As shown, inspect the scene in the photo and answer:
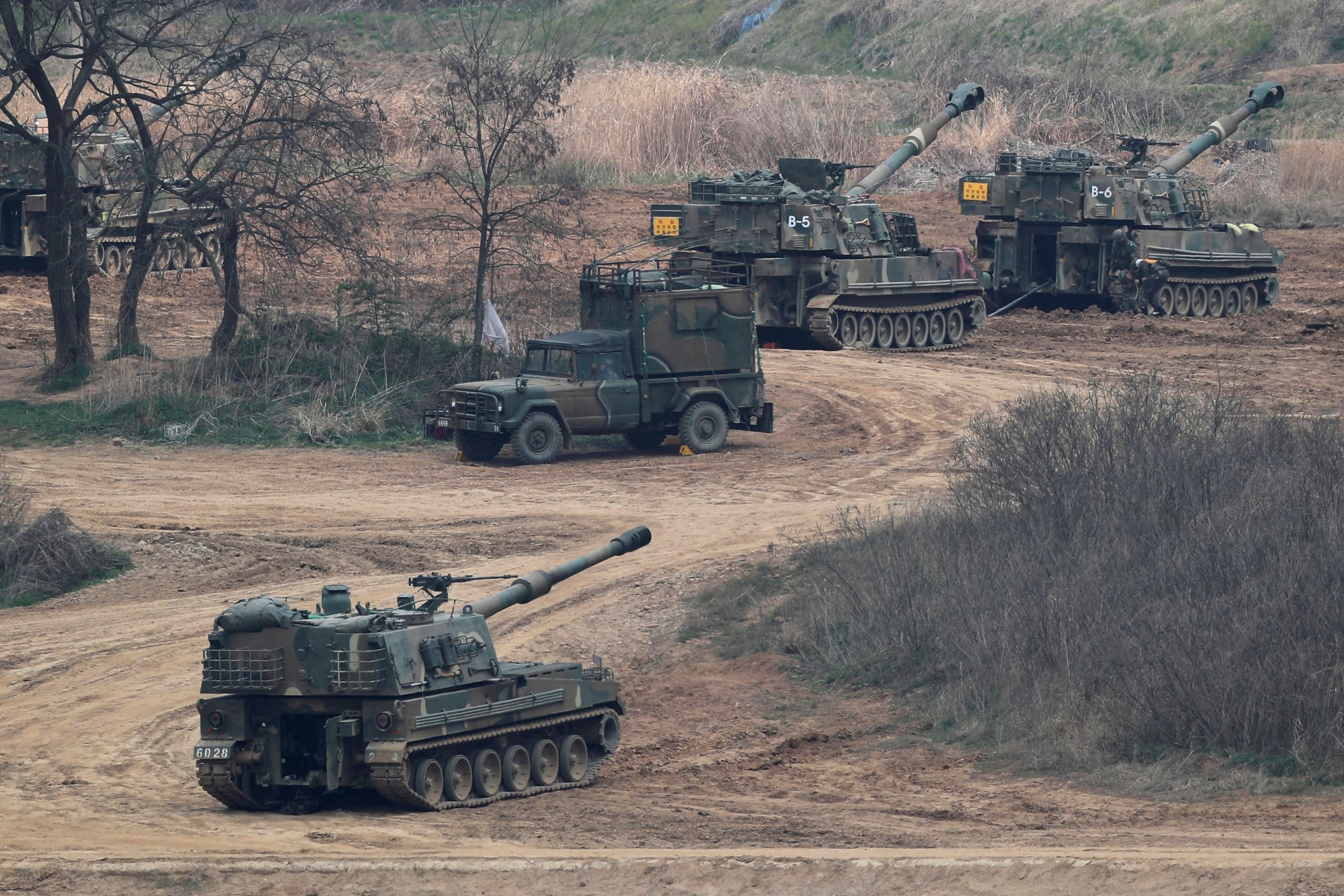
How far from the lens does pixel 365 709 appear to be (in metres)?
11.3

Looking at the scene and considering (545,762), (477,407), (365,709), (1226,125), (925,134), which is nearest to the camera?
(365,709)

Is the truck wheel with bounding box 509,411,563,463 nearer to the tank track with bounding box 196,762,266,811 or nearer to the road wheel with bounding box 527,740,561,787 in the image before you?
A: the road wheel with bounding box 527,740,561,787

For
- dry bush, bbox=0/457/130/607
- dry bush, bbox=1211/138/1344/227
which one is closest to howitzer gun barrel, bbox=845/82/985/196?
dry bush, bbox=1211/138/1344/227

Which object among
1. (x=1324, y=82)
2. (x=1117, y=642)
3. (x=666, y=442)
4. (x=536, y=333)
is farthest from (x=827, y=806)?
(x=1324, y=82)

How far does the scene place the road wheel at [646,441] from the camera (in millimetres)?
23141

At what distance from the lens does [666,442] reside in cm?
2306

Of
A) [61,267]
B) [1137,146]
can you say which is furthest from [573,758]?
[1137,146]

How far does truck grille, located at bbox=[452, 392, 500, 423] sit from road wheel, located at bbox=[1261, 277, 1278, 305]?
18266mm

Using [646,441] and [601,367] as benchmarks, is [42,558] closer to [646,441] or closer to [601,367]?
[601,367]

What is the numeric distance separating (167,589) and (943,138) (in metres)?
32.9

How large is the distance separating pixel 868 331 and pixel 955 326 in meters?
1.71

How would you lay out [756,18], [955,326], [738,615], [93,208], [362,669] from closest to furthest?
1. [362,669]
2. [738,615]
3. [955,326]
4. [93,208]
5. [756,18]

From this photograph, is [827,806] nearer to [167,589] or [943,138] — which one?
[167,589]

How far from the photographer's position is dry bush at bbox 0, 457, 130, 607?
16750mm
